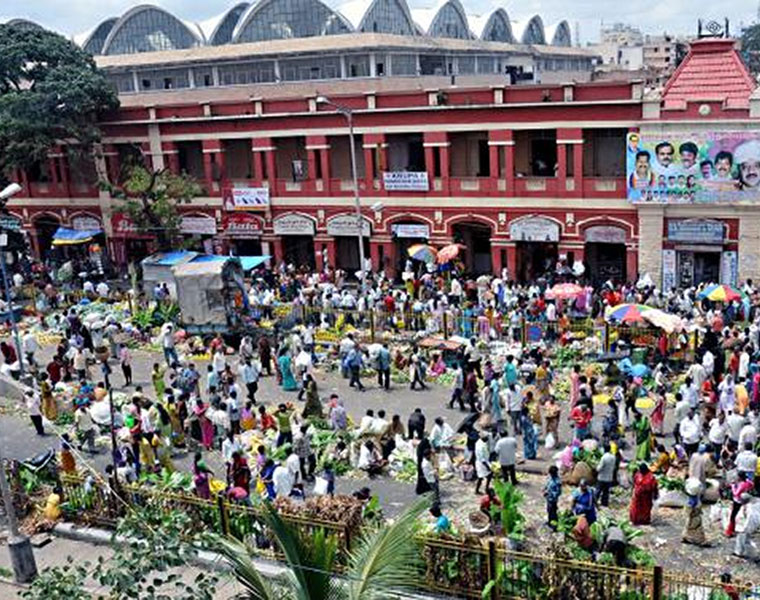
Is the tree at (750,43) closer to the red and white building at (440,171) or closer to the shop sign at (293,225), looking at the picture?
the red and white building at (440,171)

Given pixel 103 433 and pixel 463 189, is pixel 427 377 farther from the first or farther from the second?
pixel 463 189

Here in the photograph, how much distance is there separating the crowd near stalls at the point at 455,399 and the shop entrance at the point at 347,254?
193 inches

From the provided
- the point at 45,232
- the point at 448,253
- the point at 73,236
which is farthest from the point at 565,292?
the point at 45,232

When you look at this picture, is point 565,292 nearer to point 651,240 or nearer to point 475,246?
point 651,240

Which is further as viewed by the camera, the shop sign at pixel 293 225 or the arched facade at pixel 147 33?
the arched facade at pixel 147 33

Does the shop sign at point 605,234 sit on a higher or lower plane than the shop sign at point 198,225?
lower

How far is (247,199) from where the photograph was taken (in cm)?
3747

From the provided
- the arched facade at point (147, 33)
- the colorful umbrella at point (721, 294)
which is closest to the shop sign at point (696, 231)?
the colorful umbrella at point (721, 294)

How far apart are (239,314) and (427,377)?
26.7 feet

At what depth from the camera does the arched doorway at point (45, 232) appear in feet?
144

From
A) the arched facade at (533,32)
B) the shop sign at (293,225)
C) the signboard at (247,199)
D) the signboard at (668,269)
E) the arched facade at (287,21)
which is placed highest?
the arched facade at (533,32)

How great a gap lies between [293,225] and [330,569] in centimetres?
2863

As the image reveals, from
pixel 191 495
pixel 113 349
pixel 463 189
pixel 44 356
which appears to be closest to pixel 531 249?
pixel 463 189

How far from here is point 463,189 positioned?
109ft
